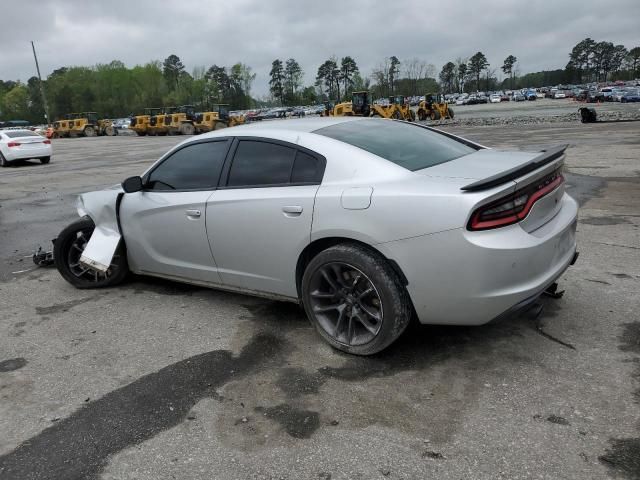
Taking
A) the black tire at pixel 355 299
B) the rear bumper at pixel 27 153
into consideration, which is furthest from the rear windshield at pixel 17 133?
the black tire at pixel 355 299

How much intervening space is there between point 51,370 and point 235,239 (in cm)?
151

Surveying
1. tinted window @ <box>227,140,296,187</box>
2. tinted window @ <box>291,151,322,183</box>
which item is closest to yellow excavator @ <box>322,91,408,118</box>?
tinted window @ <box>227,140,296,187</box>

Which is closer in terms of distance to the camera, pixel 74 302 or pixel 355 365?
pixel 355 365

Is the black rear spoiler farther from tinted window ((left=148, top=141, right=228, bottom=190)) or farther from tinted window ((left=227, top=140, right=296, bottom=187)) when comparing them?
tinted window ((left=148, top=141, right=228, bottom=190))

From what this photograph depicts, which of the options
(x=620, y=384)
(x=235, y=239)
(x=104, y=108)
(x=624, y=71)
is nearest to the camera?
(x=620, y=384)

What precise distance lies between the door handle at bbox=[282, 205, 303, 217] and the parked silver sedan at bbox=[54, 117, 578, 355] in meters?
0.02

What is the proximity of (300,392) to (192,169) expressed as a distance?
2.17 meters

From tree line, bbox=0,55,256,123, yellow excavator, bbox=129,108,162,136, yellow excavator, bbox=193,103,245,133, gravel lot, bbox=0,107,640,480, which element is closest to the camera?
gravel lot, bbox=0,107,640,480

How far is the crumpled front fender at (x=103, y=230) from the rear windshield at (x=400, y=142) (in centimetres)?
221

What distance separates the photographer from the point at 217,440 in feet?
9.20

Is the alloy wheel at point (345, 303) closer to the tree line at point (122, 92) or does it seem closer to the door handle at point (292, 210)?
the door handle at point (292, 210)

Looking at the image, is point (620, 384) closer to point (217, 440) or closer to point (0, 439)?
point (217, 440)

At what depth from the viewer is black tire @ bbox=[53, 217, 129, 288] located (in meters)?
5.25

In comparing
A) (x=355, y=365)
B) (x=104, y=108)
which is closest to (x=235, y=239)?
(x=355, y=365)
